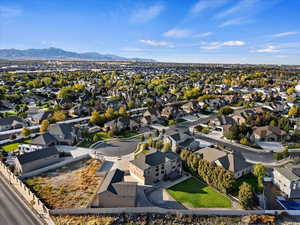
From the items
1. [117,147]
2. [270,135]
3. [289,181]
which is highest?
[270,135]

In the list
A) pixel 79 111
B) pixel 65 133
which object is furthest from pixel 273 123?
pixel 79 111

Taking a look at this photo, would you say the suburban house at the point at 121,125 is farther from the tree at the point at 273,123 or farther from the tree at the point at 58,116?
the tree at the point at 273,123

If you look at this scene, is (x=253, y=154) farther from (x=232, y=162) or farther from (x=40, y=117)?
(x=40, y=117)

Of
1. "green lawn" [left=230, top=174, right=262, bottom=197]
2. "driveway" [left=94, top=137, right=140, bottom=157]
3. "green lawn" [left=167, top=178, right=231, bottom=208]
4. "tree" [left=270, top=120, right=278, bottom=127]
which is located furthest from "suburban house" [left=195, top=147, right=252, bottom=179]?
"tree" [left=270, top=120, right=278, bottom=127]

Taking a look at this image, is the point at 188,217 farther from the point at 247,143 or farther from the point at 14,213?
the point at 247,143

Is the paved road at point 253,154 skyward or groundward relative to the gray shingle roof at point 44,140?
groundward

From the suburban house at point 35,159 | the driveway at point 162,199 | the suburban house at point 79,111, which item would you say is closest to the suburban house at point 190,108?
the suburban house at point 79,111
